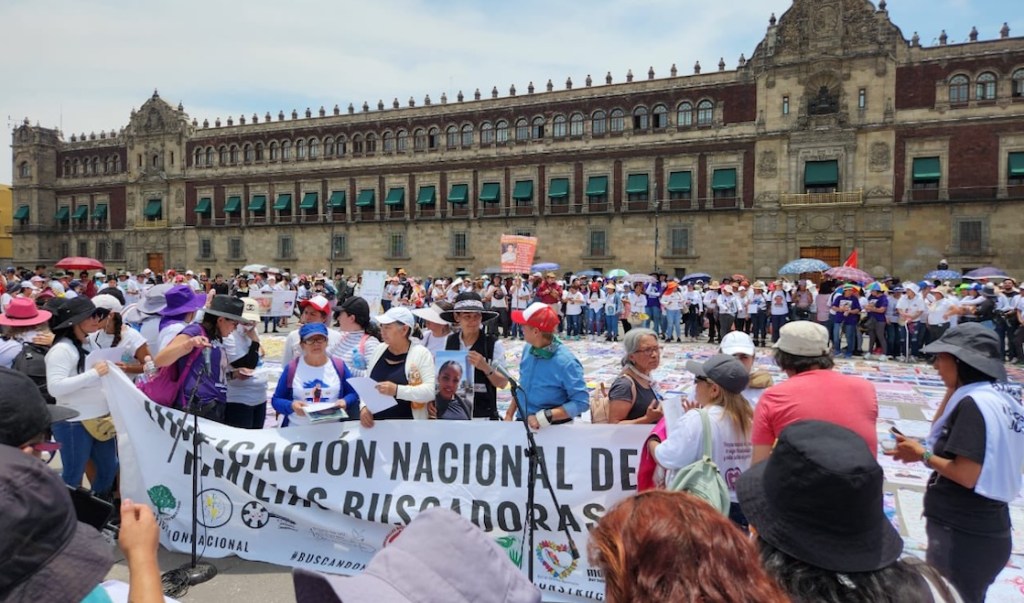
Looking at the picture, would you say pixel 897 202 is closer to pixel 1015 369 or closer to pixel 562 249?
pixel 562 249

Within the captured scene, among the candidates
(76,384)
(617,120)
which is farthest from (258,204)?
(76,384)

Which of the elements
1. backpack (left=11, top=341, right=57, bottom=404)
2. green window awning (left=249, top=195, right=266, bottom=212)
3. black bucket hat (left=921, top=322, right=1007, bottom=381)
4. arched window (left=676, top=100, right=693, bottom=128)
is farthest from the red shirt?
green window awning (left=249, top=195, right=266, bottom=212)

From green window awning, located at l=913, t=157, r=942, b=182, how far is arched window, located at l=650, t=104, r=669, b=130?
474 inches

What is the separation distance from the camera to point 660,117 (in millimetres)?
35719

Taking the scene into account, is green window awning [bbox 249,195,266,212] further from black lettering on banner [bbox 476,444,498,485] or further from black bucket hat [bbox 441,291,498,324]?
black lettering on banner [bbox 476,444,498,485]

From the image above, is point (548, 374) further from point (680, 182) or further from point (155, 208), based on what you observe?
point (155, 208)

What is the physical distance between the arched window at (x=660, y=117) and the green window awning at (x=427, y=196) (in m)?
13.8

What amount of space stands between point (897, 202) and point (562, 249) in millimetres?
16587

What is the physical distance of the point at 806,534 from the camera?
171 cm

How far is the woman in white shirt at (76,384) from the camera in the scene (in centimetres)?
448

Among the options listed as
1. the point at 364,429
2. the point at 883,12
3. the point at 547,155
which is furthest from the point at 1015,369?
the point at 547,155

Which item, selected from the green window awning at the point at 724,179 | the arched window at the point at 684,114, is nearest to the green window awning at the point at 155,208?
the arched window at the point at 684,114

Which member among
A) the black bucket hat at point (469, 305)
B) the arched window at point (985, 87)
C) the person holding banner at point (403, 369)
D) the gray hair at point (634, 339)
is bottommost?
the person holding banner at point (403, 369)

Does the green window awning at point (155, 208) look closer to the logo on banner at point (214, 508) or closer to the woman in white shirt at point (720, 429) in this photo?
the logo on banner at point (214, 508)
